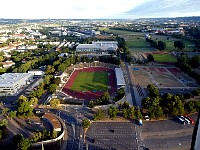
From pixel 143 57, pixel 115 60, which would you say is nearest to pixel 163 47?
pixel 143 57

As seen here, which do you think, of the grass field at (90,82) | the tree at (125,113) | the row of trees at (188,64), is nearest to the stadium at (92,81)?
the grass field at (90,82)

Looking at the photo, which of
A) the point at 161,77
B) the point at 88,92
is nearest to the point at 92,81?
the point at 88,92

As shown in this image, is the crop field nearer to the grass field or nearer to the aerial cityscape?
the aerial cityscape

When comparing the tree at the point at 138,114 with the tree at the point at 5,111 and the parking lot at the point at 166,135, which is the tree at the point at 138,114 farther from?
the tree at the point at 5,111

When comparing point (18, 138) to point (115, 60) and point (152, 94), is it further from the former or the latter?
point (115, 60)

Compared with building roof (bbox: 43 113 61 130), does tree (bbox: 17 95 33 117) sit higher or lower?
higher

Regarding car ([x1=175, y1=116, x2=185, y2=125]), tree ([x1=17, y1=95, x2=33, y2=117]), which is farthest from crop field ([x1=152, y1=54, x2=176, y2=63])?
tree ([x1=17, y1=95, x2=33, y2=117])
